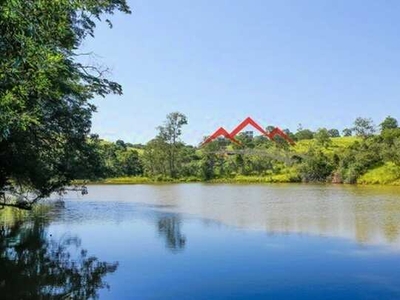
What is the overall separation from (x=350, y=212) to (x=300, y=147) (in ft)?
236

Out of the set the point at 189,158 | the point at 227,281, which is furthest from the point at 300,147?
the point at 227,281

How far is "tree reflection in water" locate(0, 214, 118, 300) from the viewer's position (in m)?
12.2

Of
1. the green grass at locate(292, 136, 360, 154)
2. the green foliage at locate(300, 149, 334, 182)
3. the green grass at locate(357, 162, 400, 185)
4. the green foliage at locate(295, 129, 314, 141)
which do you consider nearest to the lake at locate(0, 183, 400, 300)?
the green grass at locate(357, 162, 400, 185)

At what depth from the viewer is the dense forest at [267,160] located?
74.8 metres

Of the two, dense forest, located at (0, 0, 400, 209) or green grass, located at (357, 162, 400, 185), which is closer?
dense forest, located at (0, 0, 400, 209)

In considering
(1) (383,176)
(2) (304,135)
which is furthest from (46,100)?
(2) (304,135)

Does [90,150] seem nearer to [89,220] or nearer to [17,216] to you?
[89,220]

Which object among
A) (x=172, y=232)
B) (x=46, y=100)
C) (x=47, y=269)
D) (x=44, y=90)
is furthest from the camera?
(x=172, y=232)

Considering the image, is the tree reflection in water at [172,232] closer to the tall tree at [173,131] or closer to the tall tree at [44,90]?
the tall tree at [44,90]

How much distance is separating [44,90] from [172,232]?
1598 centimetres

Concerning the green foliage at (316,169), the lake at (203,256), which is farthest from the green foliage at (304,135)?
the lake at (203,256)

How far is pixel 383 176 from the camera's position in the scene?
233ft

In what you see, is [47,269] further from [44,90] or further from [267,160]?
[267,160]

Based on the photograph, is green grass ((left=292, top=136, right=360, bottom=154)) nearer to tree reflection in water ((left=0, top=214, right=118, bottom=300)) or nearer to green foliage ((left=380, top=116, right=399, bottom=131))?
green foliage ((left=380, top=116, right=399, bottom=131))
